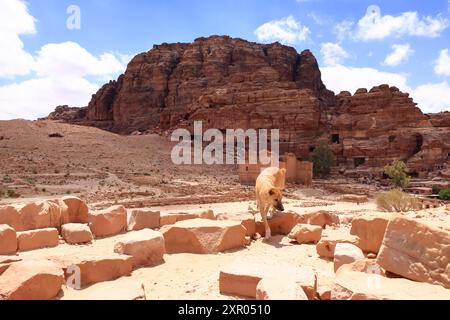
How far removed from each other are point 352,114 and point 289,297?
176 feet

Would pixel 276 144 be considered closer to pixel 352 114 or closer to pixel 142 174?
pixel 352 114

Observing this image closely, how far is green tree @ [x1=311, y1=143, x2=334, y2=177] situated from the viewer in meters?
44.0

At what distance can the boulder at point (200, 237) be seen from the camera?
7344 millimetres

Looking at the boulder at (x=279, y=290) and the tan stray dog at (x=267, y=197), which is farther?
the tan stray dog at (x=267, y=197)

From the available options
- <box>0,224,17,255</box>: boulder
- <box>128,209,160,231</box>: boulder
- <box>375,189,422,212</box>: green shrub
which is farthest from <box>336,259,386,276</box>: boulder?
<box>375,189,422,212</box>: green shrub

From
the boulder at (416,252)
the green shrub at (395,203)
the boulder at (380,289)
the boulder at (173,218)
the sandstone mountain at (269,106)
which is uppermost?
the sandstone mountain at (269,106)

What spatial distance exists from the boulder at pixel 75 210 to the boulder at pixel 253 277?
20.6 ft

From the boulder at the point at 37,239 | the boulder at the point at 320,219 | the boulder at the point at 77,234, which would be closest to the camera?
the boulder at the point at 37,239

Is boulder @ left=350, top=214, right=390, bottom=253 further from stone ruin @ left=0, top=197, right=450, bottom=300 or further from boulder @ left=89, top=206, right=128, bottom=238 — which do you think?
boulder @ left=89, top=206, right=128, bottom=238

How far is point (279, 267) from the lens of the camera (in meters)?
5.07

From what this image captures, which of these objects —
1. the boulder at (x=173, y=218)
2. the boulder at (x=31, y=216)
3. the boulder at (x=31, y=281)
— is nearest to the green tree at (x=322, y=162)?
the boulder at (x=173, y=218)

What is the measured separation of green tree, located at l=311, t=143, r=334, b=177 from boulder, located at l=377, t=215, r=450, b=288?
131 ft

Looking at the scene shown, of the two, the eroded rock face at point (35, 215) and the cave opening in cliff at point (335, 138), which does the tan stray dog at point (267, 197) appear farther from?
the cave opening in cliff at point (335, 138)
